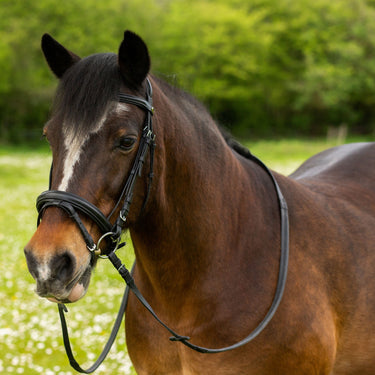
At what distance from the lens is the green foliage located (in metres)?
44.2

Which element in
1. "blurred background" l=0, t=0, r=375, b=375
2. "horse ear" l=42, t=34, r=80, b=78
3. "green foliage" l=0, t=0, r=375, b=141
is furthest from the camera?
"green foliage" l=0, t=0, r=375, b=141

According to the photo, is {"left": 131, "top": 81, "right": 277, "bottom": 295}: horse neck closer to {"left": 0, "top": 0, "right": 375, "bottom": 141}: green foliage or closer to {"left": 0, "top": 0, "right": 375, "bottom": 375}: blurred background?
{"left": 0, "top": 0, "right": 375, "bottom": 375}: blurred background

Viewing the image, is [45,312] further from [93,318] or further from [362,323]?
[362,323]

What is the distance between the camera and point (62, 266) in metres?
1.85

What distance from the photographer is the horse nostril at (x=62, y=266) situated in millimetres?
1817

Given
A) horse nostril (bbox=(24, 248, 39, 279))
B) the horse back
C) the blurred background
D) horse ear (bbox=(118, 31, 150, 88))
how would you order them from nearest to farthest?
horse nostril (bbox=(24, 248, 39, 279))
horse ear (bbox=(118, 31, 150, 88))
the horse back
the blurred background

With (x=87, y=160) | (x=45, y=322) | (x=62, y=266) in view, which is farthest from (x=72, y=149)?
(x=45, y=322)

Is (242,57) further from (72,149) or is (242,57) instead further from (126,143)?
(72,149)

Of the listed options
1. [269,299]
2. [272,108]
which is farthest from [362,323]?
[272,108]

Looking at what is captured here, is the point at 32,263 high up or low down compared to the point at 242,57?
up

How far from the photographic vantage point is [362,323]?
2.87 metres

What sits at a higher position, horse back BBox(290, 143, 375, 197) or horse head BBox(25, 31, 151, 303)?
horse head BBox(25, 31, 151, 303)

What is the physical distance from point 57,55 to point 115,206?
2.82 ft

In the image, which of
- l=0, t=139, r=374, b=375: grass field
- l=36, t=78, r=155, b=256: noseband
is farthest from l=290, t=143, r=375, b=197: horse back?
l=36, t=78, r=155, b=256: noseband
